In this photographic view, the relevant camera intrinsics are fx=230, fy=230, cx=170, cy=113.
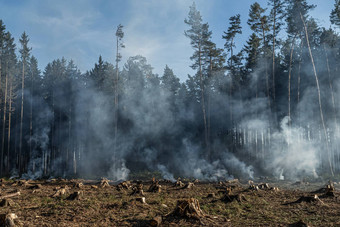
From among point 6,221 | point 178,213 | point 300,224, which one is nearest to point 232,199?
point 300,224

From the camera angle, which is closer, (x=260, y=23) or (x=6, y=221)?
(x=6, y=221)

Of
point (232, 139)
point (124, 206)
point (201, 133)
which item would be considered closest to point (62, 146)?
point (201, 133)

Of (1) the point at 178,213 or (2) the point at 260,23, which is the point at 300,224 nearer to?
(1) the point at 178,213

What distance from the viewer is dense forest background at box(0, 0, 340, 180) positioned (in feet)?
96.0

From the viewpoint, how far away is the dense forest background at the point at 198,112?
29.2m

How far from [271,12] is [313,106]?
13326 mm

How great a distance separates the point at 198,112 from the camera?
44.6m

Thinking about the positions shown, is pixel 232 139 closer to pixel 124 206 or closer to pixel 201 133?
pixel 201 133

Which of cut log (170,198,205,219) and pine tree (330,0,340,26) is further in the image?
pine tree (330,0,340,26)

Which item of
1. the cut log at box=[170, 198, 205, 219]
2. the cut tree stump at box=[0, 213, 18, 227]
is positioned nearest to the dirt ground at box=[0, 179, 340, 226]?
the cut log at box=[170, 198, 205, 219]

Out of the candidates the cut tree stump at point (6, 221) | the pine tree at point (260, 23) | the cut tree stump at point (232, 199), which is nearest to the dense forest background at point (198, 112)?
the pine tree at point (260, 23)

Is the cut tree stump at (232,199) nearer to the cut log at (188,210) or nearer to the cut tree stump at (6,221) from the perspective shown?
the cut log at (188,210)

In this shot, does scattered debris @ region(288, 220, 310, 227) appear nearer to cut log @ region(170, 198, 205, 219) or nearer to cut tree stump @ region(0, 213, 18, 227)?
cut log @ region(170, 198, 205, 219)

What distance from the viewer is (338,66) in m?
29.7
